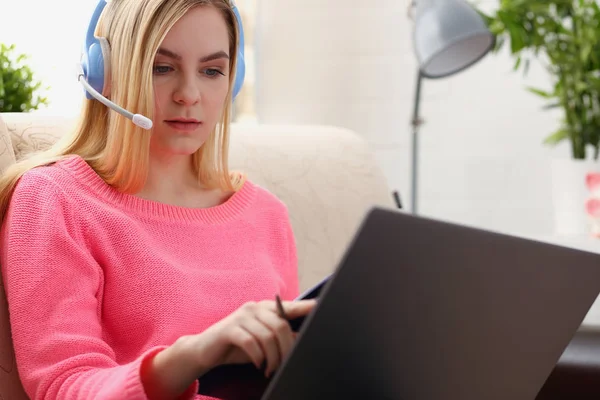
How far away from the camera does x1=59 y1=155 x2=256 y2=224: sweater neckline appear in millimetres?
942

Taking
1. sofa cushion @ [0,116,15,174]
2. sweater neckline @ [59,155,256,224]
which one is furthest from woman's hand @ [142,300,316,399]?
sofa cushion @ [0,116,15,174]

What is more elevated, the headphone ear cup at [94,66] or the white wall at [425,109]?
the headphone ear cup at [94,66]

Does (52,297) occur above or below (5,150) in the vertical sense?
below

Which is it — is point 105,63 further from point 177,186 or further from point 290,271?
point 290,271

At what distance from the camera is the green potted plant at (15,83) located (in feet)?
3.87

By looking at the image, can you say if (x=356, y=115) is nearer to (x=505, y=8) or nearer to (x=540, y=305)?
(x=505, y=8)

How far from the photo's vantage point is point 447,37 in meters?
1.62

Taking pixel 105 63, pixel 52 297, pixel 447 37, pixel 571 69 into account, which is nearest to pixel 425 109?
pixel 571 69

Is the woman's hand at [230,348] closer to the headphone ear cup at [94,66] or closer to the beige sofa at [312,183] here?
the headphone ear cup at [94,66]

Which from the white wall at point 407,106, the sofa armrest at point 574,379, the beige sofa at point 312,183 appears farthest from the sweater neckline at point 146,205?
the white wall at point 407,106

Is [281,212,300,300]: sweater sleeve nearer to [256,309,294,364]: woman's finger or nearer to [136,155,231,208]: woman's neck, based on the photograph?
[136,155,231,208]: woman's neck

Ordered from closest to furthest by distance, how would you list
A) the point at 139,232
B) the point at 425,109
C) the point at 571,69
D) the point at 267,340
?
the point at 267,340 → the point at 139,232 → the point at 571,69 → the point at 425,109

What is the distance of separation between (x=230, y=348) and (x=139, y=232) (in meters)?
0.32

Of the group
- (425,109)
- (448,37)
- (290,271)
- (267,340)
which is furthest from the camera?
(425,109)
